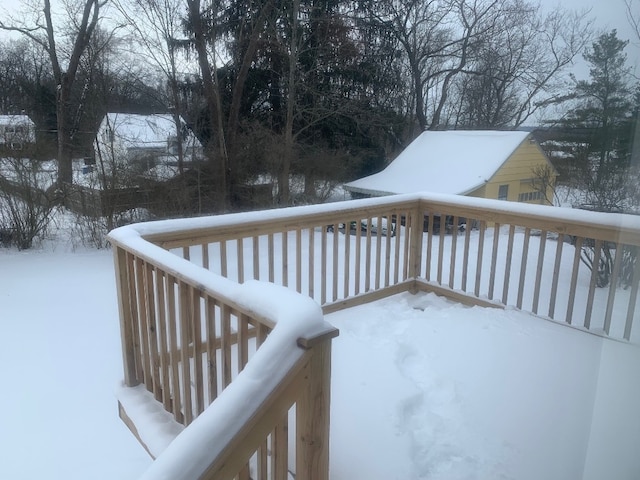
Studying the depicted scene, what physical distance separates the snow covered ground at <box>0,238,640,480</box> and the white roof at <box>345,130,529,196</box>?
17.5ft

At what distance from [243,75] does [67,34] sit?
3.42 meters

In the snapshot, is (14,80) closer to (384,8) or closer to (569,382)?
(384,8)

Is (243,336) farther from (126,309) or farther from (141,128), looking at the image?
(141,128)

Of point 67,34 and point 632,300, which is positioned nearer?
point 632,300

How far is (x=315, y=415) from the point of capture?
1439 mm

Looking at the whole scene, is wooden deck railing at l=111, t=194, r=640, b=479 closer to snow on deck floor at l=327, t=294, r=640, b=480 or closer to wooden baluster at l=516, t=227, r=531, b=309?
wooden baluster at l=516, t=227, r=531, b=309

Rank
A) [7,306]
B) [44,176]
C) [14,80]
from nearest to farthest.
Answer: [7,306] < [44,176] < [14,80]

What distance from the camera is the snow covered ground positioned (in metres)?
1.13

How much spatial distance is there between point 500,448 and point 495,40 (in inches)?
103

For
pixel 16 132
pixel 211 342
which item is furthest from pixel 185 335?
pixel 16 132

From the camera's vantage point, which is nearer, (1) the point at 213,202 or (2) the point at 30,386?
(2) the point at 30,386

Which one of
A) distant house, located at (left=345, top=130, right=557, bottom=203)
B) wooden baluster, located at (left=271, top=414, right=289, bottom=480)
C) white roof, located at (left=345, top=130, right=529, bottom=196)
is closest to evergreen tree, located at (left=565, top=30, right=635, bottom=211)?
wooden baluster, located at (left=271, top=414, right=289, bottom=480)

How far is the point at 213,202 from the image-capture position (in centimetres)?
866

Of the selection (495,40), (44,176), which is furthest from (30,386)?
(44,176)
